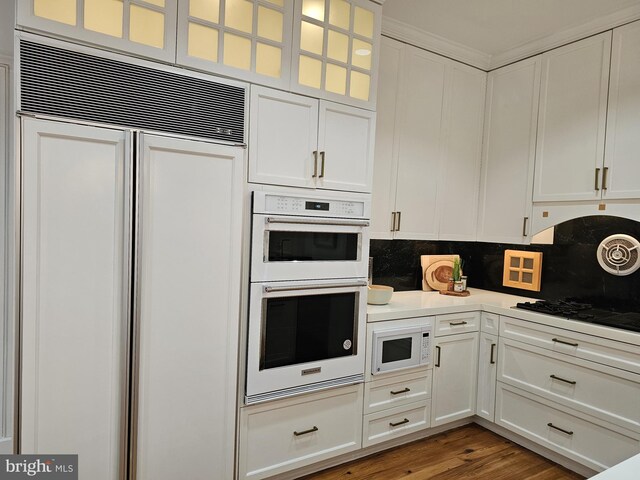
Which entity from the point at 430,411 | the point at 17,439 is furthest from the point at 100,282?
the point at 430,411

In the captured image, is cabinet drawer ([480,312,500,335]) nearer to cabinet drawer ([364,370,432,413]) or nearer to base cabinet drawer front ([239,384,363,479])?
cabinet drawer ([364,370,432,413])

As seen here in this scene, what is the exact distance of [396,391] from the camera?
261 cm

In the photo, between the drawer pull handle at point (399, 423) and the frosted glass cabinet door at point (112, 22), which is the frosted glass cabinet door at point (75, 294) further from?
the drawer pull handle at point (399, 423)

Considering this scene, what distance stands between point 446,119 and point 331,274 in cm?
170

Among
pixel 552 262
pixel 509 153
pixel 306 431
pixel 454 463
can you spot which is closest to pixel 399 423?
pixel 454 463

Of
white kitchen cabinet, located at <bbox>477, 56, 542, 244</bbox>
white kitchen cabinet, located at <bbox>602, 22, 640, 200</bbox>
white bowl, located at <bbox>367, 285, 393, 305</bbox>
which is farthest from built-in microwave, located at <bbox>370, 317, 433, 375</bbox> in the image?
white kitchen cabinet, located at <bbox>602, 22, 640, 200</bbox>

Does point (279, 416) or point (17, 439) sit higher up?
point (17, 439)

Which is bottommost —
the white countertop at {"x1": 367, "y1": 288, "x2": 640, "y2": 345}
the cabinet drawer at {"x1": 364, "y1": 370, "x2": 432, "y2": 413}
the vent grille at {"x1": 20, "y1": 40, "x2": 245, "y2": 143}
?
the cabinet drawer at {"x1": 364, "y1": 370, "x2": 432, "y2": 413}

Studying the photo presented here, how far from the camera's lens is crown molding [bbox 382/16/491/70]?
2834 mm

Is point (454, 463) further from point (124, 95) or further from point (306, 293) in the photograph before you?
point (124, 95)

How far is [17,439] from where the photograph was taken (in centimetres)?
158

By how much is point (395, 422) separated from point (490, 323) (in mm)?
946

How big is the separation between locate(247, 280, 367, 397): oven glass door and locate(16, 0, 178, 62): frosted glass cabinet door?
1.14 m

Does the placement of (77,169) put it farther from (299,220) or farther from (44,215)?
(299,220)
